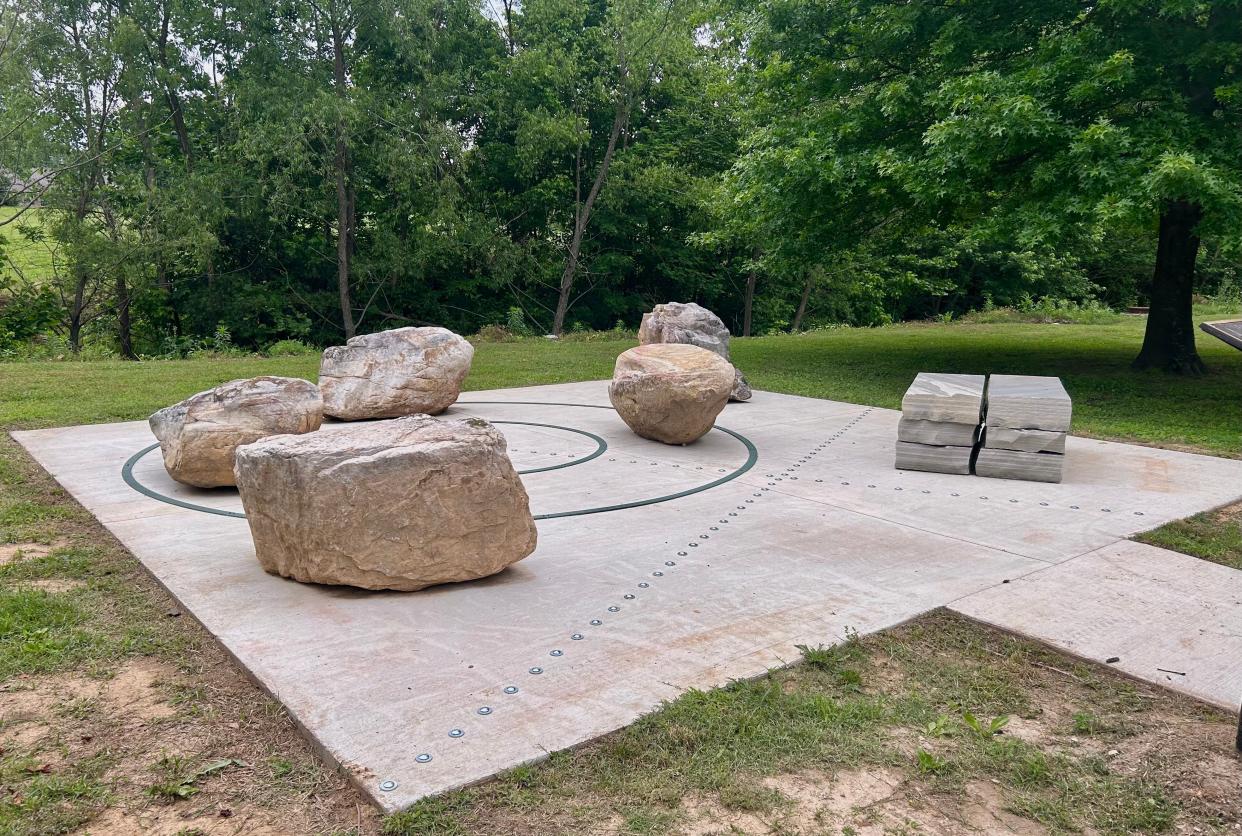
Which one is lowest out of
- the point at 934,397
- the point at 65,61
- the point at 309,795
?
A: the point at 309,795

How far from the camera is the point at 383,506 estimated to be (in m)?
4.03

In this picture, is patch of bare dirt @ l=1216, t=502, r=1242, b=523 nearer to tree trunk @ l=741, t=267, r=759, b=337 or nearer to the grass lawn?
the grass lawn

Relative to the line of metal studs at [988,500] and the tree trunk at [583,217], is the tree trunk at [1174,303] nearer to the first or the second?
the line of metal studs at [988,500]

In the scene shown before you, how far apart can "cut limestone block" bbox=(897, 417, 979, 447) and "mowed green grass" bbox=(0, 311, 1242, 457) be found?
2428 millimetres

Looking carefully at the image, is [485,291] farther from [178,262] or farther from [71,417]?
[71,417]

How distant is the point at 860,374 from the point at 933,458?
234 inches

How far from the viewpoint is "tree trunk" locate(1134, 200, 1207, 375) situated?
11266mm

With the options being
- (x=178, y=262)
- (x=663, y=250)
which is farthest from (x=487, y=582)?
(x=663, y=250)

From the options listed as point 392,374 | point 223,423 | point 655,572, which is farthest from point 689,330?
point 655,572

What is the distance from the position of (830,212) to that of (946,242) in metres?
14.2

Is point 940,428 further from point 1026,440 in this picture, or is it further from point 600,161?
point 600,161

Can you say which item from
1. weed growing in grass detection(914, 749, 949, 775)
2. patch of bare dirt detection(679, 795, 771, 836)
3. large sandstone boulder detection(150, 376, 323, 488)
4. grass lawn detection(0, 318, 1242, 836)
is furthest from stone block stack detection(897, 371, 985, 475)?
patch of bare dirt detection(679, 795, 771, 836)

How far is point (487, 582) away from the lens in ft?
14.1

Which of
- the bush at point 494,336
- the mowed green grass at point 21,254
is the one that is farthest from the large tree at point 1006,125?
the mowed green grass at point 21,254
